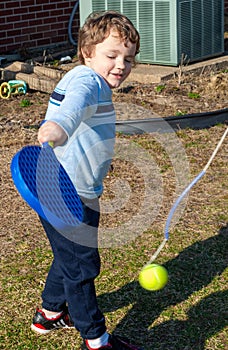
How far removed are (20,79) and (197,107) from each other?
2073mm

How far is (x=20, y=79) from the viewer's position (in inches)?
331

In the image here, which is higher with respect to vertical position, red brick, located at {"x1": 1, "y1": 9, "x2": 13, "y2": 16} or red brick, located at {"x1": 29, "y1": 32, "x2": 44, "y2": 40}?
red brick, located at {"x1": 1, "y1": 9, "x2": 13, "y2": 16}

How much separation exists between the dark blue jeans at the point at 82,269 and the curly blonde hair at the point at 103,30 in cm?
72

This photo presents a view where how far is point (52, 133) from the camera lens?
117 inches

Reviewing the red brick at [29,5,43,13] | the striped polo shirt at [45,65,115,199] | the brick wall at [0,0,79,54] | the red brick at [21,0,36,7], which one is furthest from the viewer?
the red brick at [29,5,43,13]

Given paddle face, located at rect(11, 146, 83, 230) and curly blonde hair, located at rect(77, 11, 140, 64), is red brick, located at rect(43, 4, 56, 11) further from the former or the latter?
paddle face, located at rect(11, 146, 83, 230)

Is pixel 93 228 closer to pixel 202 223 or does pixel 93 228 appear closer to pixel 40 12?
pixel 202 223

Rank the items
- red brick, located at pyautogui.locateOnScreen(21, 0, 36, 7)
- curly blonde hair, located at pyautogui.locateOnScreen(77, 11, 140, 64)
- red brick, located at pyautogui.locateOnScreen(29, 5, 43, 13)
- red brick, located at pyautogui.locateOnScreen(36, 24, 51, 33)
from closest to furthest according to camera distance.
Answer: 1. curly blonde hair, located at pyautogui.locateOnScreen(77, 11, 140, 64)
2. red brick, located at pyautogui.locateOnScreen(21, 0, 36, 7)
3. red brick, located at pyautogui.locateOnScreen(29, 5, 43, 13)
4. red brick, located at pyautogui.locateOnScreen(36, 24, 51, 33)

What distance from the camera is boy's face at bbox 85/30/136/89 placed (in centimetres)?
344

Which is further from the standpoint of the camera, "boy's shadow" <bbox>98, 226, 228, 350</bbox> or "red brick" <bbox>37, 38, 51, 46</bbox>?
"red brick" <bbox>37, 38, 51, 46</bbox>

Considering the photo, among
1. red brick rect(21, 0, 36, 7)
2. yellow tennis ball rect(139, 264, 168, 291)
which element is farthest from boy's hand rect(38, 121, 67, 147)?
red brick rect(21, 0, 36, 7)

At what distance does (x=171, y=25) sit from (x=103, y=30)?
5.31 m

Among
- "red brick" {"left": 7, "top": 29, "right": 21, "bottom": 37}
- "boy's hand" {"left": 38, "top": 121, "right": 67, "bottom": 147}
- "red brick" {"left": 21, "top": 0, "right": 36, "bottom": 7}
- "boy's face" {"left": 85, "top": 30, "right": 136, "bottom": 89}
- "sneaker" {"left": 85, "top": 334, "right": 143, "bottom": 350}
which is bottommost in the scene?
"red brick" {"left": 7, "top": 29, "right": 21, "bottom": 37}

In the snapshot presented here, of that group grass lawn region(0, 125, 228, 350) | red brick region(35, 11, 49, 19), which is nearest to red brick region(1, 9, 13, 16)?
red brick region(35, 11, 49, 19)
